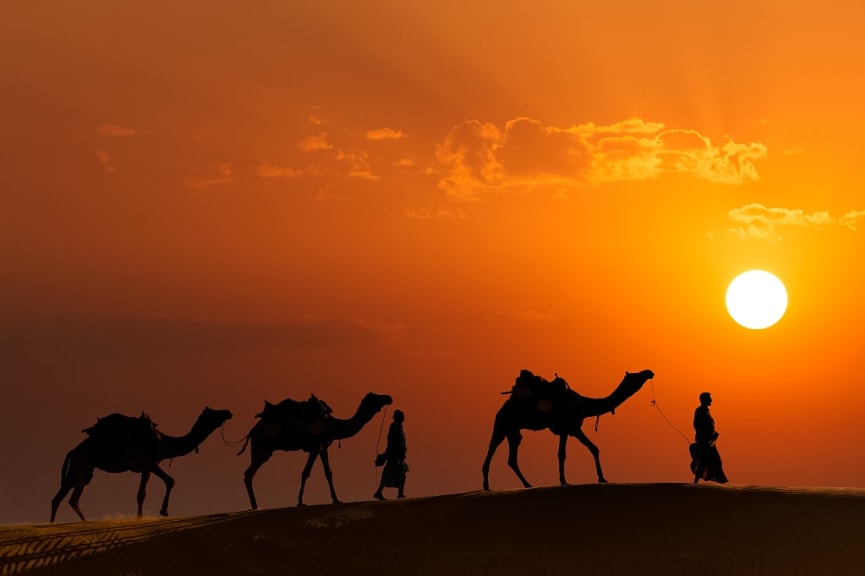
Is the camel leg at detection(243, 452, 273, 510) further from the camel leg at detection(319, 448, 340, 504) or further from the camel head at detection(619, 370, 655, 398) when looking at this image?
the camel head at detection(619, 370, 655, 398)

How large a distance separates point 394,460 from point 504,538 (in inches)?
282

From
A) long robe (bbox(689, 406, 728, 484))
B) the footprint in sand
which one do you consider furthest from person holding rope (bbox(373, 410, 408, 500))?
long robe (bbox(689, 406, 728, 484))

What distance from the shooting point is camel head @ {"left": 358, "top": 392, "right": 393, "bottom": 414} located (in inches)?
1534

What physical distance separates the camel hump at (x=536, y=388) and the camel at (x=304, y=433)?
11.7 feet

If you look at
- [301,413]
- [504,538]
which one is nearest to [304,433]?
[301,413]

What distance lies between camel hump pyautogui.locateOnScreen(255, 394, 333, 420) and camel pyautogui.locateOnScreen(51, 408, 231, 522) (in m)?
3.01

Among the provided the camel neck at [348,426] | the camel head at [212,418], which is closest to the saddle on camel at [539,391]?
the camel neck at [348,426]

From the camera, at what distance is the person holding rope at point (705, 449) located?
35.7 m

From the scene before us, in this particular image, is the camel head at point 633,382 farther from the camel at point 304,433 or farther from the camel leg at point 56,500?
the camel leg at point 56,500

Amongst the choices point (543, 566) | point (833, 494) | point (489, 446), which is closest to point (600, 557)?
point (543, 566)

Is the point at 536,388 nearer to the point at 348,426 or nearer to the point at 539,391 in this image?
the point at 539,391

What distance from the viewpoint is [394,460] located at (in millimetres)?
37562

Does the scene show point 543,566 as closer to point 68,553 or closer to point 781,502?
point 781,502

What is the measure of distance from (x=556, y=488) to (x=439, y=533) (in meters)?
4.34
